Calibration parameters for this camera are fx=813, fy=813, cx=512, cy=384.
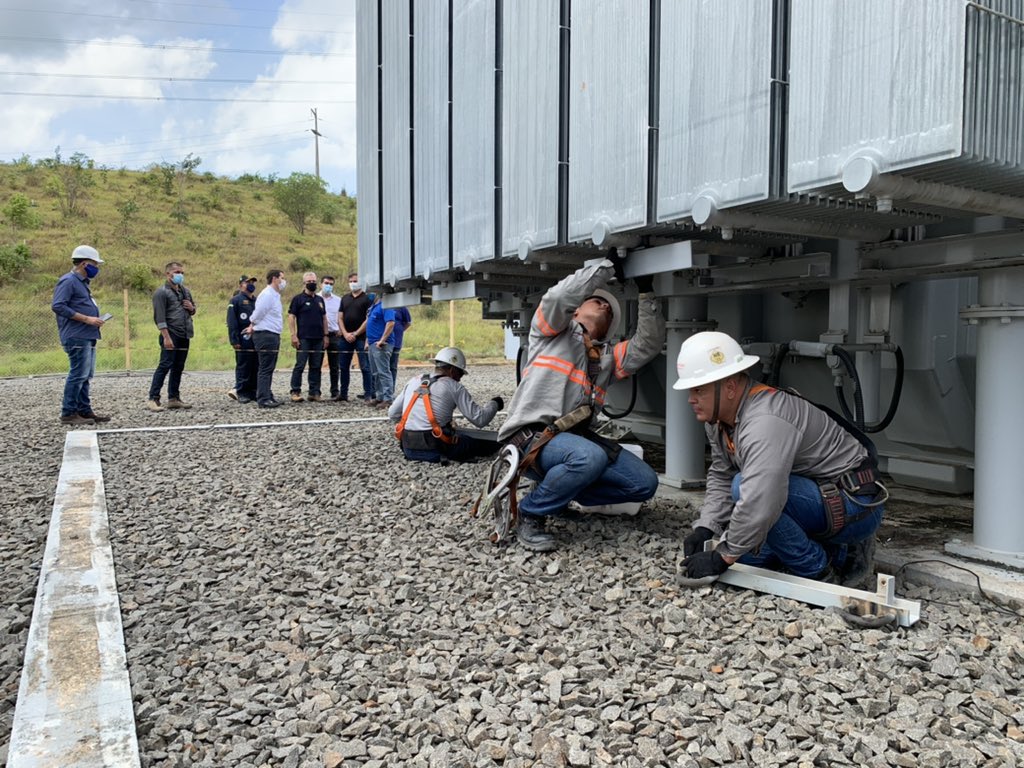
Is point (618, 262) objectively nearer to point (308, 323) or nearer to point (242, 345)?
point (308, 323)

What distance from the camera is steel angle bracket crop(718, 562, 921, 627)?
133 inches

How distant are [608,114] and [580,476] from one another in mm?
2226

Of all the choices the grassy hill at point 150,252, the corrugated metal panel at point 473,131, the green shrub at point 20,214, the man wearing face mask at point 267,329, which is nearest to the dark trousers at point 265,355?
the man wearing face mask at point 267,329

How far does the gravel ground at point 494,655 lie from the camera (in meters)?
2.57

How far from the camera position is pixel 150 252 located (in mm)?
42906

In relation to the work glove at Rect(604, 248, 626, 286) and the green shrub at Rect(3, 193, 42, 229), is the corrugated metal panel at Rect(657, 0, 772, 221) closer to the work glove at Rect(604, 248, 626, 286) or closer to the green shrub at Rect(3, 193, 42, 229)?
the work glove at Rect(604, 248, 626, 286)

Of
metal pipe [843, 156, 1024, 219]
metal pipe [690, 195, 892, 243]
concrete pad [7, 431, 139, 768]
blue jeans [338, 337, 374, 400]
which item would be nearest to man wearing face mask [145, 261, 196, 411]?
blue jeans [338, 337, 374, 400]

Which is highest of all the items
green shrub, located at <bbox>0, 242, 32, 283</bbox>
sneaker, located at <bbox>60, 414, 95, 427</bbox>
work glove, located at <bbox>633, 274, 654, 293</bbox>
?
green shrub, located at <bbox>0, 242, 32, 283</bbox>

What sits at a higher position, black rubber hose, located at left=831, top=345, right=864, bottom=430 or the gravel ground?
black rubber hose, located at left=831, top=345, right=864, bottom=430

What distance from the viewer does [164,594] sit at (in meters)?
3.99

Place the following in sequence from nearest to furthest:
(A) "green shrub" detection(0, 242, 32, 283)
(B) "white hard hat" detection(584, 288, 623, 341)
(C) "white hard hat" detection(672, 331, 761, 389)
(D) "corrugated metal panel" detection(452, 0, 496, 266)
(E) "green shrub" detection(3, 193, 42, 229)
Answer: (C) "white hard hat" detection(672, 331, 761, 389), (B) "white hard hat" detection(584, 288, 623, 341), (D) "corrugated metal panel" detection(452, 0, 496, 266), (A) "green shrub" detection(0, 242, 32, 283), (E) "green shrub" detection(3, 193, 42, 229)

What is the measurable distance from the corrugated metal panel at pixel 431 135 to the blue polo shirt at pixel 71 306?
4.51 metres

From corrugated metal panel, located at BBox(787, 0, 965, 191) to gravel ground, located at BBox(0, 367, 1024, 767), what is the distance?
195 centimetres

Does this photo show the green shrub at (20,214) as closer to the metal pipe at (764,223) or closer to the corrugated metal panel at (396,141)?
the corrugated metal panel at (396,141)
